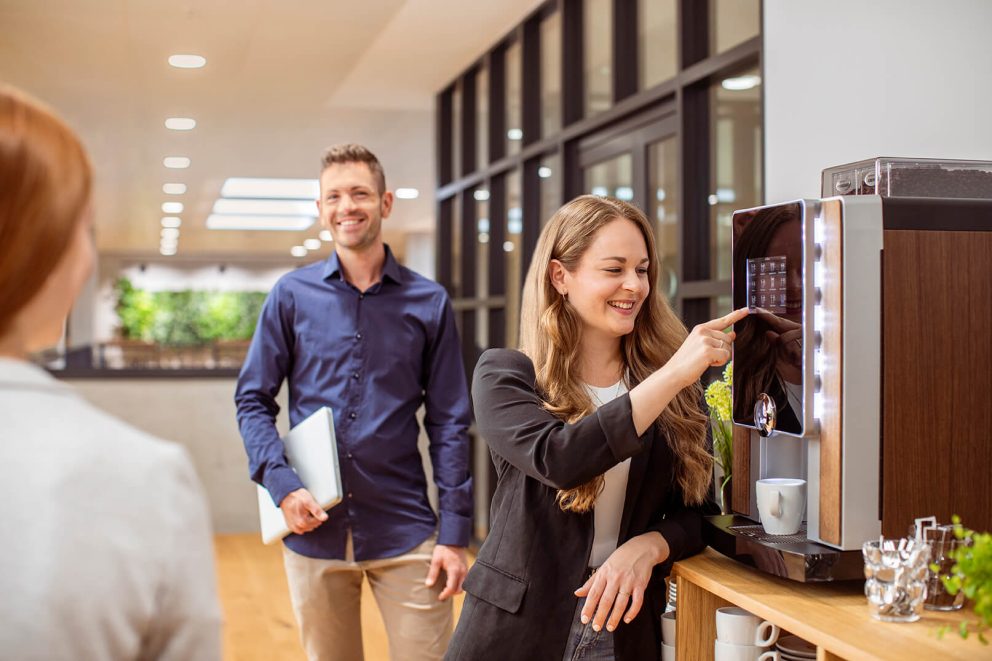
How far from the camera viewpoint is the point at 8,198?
0.69 metres

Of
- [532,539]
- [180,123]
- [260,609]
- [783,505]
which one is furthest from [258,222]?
[783,505]

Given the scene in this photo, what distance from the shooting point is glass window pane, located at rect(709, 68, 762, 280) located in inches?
115

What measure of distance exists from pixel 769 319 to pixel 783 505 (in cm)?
27

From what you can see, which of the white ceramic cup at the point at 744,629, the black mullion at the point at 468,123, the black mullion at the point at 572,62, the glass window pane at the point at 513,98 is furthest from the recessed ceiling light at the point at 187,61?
the white ceramic cup at the point at 744,629

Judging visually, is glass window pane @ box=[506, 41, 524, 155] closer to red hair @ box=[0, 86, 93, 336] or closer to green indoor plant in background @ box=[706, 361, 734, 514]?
green indoor plant in background @ box=[706, 361, 734, 514]

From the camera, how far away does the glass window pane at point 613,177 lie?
12.4 feet

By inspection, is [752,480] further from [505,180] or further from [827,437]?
[505,180]

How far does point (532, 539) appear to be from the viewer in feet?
5.02

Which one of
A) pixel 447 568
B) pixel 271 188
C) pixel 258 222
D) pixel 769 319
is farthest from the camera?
pixel 258 222

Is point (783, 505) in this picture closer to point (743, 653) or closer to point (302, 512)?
point (743, 653)

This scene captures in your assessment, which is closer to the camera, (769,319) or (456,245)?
(769,319)

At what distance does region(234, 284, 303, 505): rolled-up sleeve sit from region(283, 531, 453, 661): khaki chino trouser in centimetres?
22

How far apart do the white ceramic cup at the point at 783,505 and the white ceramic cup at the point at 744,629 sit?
0.42ft

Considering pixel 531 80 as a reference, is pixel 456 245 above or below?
below
